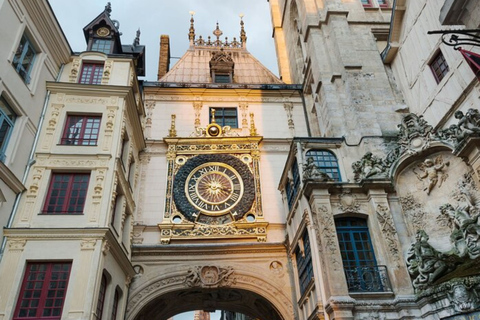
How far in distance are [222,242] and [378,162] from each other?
25.1ft

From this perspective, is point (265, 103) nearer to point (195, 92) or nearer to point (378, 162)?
point (195, 92)

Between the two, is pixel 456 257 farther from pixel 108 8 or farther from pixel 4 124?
pixel 108 8

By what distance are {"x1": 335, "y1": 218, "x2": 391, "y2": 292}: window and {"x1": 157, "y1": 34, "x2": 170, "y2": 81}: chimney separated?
17.3 m

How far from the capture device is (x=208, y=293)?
17.7m

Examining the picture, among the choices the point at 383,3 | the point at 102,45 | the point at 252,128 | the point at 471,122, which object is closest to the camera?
the point at 471,122

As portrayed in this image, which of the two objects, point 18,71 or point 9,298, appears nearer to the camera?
point 9,298

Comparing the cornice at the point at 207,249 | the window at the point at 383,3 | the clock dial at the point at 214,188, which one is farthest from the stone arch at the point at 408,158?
the window at the point at 383,3

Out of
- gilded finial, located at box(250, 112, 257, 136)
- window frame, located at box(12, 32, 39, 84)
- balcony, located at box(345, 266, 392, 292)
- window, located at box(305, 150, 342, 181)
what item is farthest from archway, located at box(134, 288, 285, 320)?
window frame, located at box(12, 32, 39, 84)

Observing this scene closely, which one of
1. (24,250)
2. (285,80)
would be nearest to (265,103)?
(285,80)

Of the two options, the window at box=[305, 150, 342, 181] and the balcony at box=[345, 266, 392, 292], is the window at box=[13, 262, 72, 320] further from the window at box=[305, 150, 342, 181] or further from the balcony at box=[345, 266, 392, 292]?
the window at box=[305, 150, 342, 181]

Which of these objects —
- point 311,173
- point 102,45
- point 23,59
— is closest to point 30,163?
point 23,59

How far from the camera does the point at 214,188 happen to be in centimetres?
1923

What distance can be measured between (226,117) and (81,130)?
8.78 metres

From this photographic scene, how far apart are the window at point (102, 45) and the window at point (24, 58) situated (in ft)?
13.9
